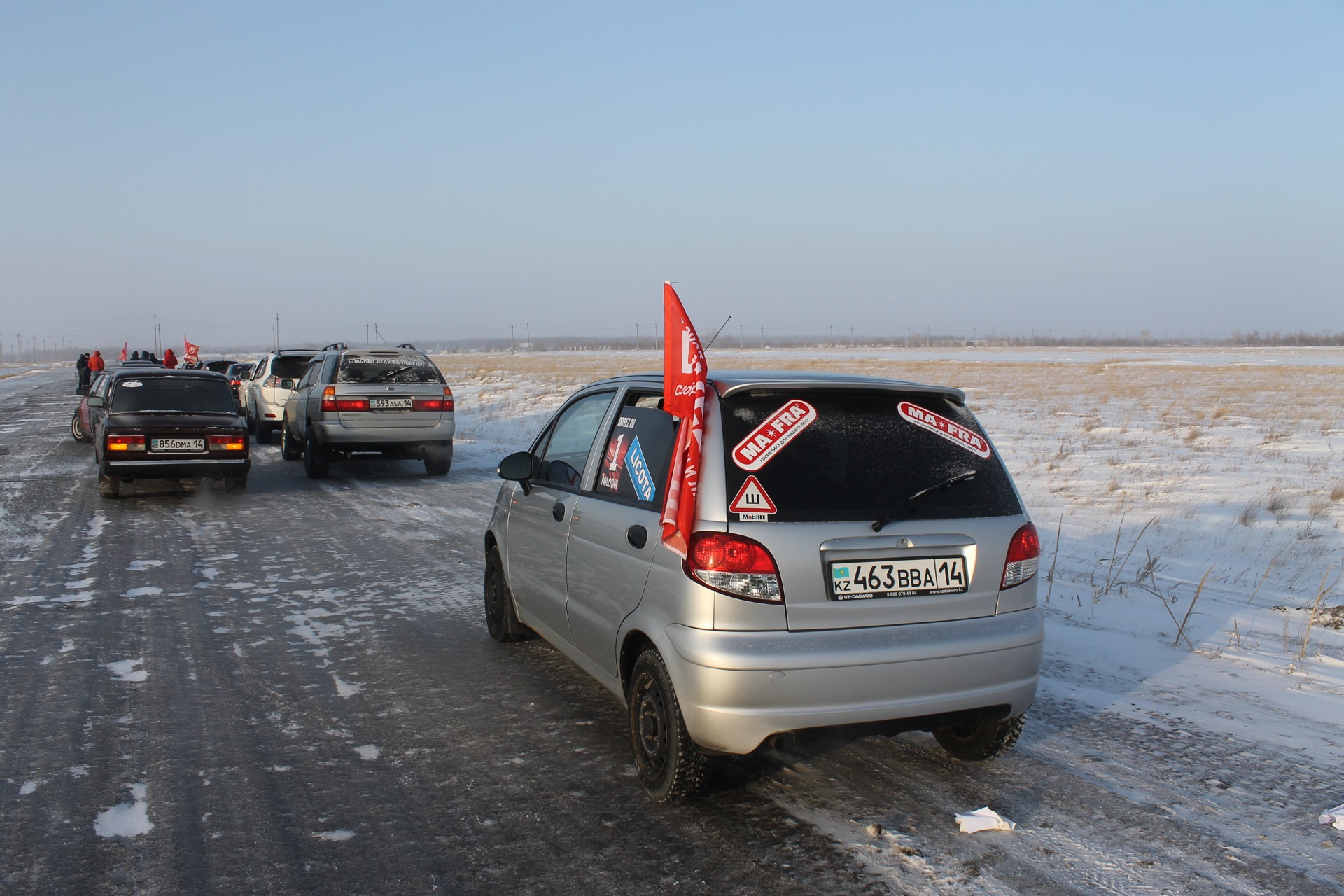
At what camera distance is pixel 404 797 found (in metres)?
3.84

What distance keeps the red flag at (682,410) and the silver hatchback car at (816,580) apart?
0.17ft

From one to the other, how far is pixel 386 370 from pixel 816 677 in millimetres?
11470

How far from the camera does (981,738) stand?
4.19 meters

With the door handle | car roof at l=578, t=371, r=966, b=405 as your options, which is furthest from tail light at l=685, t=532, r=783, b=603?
car roof at l=578, t=371, r=966, b=405

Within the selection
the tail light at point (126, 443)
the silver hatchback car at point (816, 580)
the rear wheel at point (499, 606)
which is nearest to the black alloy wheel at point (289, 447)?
the tail light at point (126, 443)

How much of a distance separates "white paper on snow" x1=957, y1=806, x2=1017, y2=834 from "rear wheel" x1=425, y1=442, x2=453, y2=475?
11.3 meters

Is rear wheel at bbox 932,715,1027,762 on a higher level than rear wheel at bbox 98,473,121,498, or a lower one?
higher

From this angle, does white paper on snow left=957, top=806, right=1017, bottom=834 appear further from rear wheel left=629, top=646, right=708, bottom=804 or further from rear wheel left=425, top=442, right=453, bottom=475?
rear wheel left=425, top=442, right=453, bottom=475

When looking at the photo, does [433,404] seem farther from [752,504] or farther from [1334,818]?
[1334,818]

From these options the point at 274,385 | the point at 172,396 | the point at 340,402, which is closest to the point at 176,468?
the point at 172,396

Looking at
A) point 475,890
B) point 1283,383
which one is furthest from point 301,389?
point 1283,383

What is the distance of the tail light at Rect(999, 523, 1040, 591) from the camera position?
12.6ft

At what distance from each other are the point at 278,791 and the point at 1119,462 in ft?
44.4

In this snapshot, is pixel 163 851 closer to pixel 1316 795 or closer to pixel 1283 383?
pixel 1316 795
